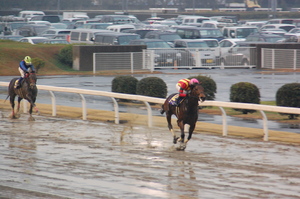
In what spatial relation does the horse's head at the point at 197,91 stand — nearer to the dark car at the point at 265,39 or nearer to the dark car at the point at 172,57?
the dark car at the point at 172,57

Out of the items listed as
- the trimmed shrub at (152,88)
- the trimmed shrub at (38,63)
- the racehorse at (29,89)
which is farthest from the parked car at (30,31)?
the racehorse at (29,89)

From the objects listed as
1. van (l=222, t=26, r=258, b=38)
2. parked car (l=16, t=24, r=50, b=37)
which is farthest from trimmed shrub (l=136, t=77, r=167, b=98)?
parked car (l=16, t=24, r=50, b=37)

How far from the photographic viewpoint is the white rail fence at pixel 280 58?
110 ft

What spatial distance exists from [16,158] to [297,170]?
5.27m

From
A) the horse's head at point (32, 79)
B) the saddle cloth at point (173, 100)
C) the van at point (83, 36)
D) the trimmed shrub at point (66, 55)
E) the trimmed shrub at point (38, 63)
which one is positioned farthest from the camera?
the van at point (83, 36)

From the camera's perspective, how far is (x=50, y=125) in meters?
16.7

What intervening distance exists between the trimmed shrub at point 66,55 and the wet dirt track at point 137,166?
64.7ft

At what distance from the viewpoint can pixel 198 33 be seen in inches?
1823

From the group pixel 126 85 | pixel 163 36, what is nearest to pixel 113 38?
pixel 163 36

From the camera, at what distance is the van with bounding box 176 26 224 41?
46531 millimetres

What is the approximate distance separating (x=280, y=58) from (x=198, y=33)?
13.0 meters

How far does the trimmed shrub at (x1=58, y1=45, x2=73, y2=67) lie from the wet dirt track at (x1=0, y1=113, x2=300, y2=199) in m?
19.7

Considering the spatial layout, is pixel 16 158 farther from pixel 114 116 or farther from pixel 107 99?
pixel 107 99

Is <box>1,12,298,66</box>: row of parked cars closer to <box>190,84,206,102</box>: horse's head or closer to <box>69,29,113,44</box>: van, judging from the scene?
<box>69,29,113,44</box>: van
